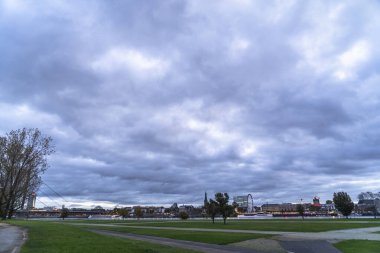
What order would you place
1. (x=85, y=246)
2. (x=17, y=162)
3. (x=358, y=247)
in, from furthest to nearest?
(x=17, y=162), (x=358, y=247), (x=85, y=246)

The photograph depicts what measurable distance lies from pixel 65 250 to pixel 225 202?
168ft

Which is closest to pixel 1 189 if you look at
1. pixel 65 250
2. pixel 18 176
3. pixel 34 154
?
pixel 18 176

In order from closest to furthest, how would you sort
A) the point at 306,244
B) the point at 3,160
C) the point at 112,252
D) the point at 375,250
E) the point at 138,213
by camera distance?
the point at 112,252 → the point at 375,250 → the point at 306,244 → the point at 3,160 → the point at 138,213

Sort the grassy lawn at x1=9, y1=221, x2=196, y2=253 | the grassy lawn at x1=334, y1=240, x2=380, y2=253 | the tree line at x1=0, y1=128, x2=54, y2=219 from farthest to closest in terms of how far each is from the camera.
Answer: the tree line at x1=0, y1=128, x2=54, y2=219 < the grassy lawn at x1=334, y1=240, x2=380, y2=253 < the grassy lawn at x1=9, y1=221, x2=196, y2=253

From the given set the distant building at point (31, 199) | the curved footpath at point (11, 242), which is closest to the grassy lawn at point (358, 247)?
the curved footpath at point (11, 242)

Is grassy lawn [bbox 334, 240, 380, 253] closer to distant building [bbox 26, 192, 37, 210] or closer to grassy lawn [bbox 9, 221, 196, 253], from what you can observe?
grassy lawn [bbox 9, 221, 196, 253]

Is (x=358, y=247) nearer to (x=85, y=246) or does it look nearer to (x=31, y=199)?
(x=85, y=246)

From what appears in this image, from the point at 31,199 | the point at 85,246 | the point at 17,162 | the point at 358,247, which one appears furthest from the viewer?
the point at 31,199

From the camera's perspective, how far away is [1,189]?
55.0 meters

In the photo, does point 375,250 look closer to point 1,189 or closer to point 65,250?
point 65,250

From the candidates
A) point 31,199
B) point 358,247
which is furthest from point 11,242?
point 31,199

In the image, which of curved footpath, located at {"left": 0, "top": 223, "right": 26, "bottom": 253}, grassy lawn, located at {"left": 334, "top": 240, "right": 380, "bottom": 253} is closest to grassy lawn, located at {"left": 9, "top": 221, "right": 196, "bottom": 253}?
curved footpath, located at {"left": 0, "top": 223, "right": 26, "bottom": 253}

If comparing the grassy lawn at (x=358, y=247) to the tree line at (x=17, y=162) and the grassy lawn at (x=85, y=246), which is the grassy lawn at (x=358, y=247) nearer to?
the grassy lawn at (x=85, y=246)

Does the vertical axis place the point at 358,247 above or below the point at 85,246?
below
